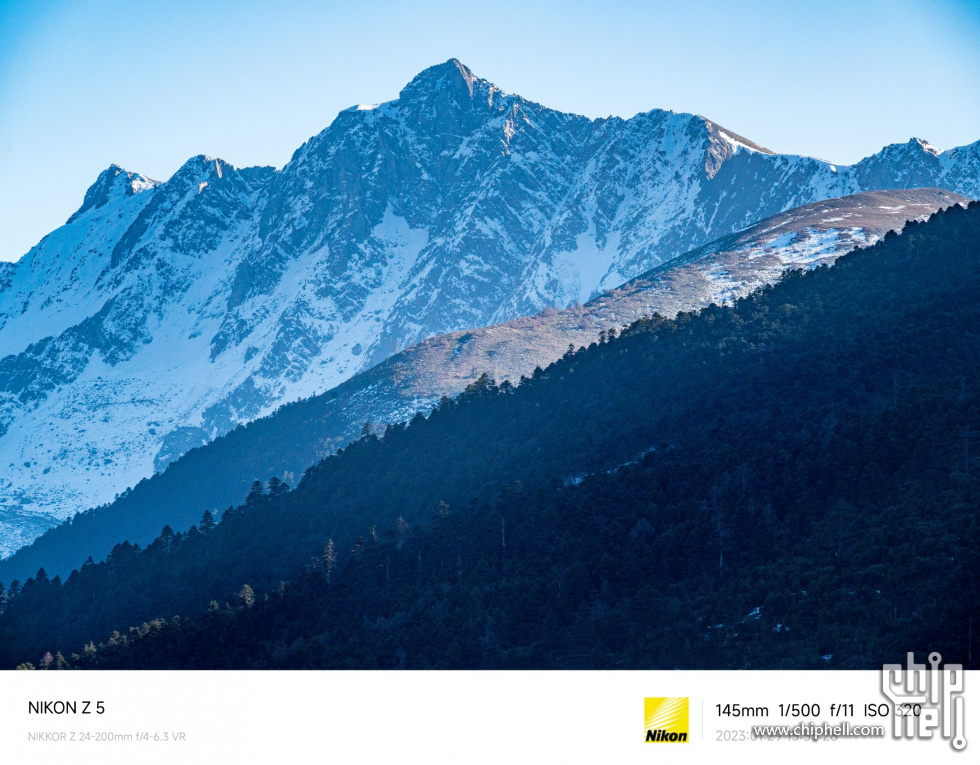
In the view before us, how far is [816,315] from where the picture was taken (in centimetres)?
15825

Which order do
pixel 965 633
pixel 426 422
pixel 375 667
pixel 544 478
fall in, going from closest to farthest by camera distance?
1. pixel 965 633
2. pixel 375 667
3. pixel 544 478
4. pixel 426 422

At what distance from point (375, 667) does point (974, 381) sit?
200ft
